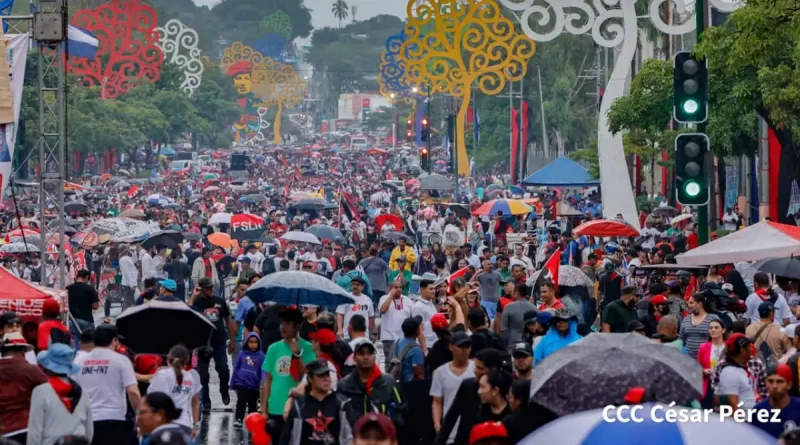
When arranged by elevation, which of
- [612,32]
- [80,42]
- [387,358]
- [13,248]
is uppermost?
[612,32]

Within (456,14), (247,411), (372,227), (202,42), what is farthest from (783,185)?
(202,42)

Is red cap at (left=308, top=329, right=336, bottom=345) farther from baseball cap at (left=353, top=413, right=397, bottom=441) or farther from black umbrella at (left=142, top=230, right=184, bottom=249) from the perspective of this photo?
black umbrella at (left=142, top=230, right=184, bottom=249)

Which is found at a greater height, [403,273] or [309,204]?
[309,204]

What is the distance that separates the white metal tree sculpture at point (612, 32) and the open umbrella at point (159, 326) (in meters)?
15.8

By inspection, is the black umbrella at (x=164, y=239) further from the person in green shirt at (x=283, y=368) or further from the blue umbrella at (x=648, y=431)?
the blue umbrella at (x=648, y=431)

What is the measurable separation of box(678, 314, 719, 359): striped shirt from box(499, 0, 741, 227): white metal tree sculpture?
572 inches

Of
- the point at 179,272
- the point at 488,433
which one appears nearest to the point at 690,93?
the point at 488,433

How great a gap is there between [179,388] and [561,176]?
93.2 ft

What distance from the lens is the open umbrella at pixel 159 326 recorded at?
12.5m

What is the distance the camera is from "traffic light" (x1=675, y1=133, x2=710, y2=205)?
1533 centimetres

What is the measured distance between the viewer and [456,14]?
Result: 3444cm

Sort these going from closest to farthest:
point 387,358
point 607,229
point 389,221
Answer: point 387,358 → point 607,229 → point 389,221

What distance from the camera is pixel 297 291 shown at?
47.5 ft

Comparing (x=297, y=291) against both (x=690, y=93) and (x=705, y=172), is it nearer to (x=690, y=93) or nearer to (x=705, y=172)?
(x=705, y=172)
